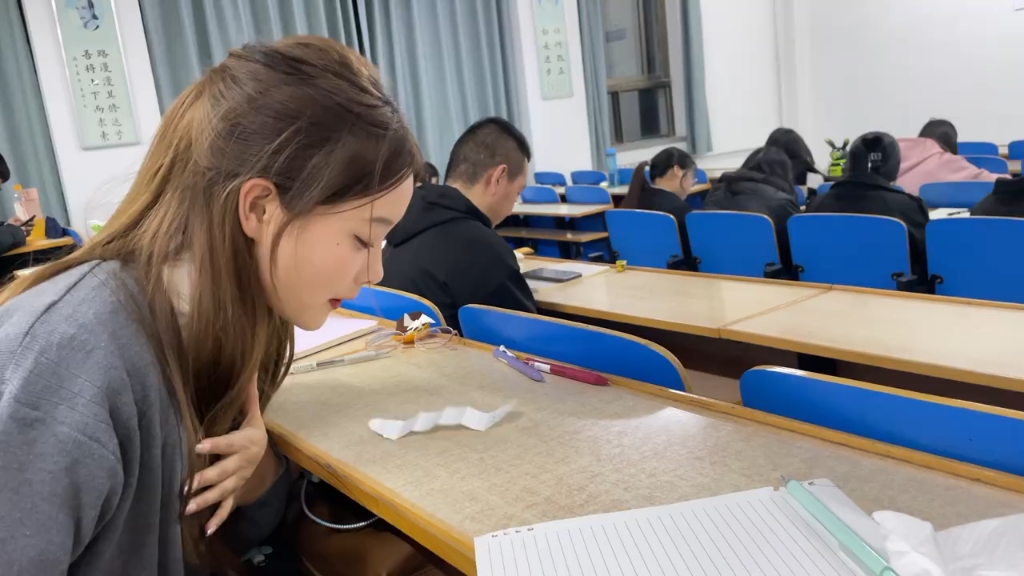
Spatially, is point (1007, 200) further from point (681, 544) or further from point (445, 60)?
point (445, 60)

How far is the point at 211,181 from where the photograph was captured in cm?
85

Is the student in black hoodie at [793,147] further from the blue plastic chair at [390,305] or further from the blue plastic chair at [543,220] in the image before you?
the blue plastic chair at [390,305]

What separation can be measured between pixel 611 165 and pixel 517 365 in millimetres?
5675

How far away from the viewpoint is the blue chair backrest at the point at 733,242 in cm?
314

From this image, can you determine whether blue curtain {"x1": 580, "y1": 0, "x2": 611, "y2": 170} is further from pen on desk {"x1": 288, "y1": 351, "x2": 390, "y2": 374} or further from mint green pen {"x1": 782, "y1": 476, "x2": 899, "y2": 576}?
mint green pen {"x1": 782, "y1": 476, "x2": 899, "y2": 576}

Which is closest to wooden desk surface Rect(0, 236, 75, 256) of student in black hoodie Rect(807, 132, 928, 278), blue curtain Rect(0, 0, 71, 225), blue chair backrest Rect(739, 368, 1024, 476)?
blue curtain Rect(0, 0, 71, 225)

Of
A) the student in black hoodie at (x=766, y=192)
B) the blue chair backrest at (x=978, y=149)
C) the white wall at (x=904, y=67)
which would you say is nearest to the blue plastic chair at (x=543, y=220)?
the student in black hoodie at (x=766, y=192)

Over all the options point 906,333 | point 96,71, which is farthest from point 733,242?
point 96,71

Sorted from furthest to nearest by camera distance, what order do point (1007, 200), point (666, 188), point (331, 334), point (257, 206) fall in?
point (666, 188) < point (1007, 200) < point (331, 334) < point (257, 206)

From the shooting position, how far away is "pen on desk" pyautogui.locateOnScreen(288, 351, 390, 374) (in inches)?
61.9

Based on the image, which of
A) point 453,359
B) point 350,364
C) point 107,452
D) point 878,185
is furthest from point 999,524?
point 878,185

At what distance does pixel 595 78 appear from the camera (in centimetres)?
725

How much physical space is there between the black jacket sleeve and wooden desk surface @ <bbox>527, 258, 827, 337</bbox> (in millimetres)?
2851

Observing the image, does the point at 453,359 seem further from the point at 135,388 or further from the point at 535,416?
the point at 135,388
